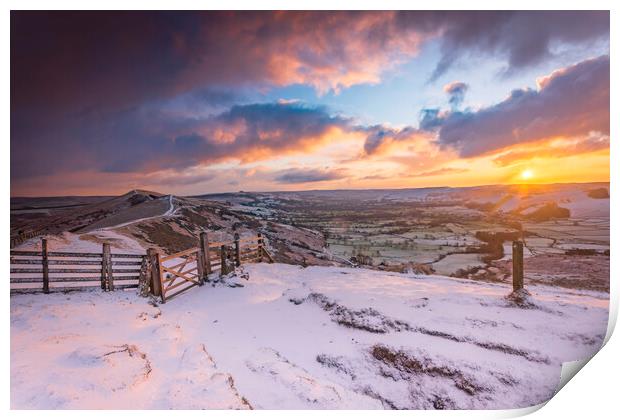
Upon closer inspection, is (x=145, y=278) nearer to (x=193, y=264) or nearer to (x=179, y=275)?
(x=179, y=275)

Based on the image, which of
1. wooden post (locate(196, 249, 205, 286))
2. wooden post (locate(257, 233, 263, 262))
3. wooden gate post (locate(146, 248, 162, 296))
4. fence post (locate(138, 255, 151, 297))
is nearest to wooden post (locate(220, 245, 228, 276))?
wooden post (locate(196, 249, 205, 286))

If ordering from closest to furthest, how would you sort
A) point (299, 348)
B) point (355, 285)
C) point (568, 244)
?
1. point (299, 348)
2. point (355, 285)
3. point (568, 244)

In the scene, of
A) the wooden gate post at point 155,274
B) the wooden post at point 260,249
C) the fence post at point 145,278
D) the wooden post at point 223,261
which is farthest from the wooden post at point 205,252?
the wooden post at point 260,249

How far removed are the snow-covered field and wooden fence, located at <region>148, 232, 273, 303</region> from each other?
1.02m

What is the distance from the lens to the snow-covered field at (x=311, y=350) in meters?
4.41

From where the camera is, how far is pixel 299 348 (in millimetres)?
5945

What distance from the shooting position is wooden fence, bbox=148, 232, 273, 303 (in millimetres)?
8578

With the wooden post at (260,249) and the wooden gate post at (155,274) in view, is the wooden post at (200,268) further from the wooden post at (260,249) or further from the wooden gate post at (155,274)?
the wooden post at (260,249)

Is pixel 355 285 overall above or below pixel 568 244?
below

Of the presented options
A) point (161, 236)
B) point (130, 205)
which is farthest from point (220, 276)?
point (130, 205)

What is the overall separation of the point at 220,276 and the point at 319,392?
249 inches
